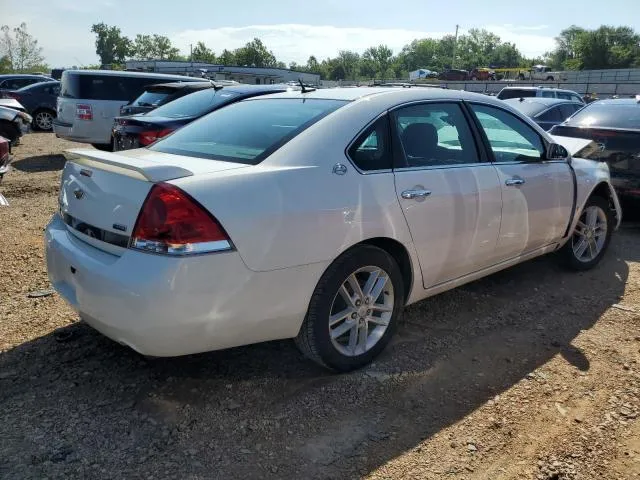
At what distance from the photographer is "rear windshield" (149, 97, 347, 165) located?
310 cm

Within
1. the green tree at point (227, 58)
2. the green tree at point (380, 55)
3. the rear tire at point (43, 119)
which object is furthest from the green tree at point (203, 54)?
the rear tire at point (43, 119)

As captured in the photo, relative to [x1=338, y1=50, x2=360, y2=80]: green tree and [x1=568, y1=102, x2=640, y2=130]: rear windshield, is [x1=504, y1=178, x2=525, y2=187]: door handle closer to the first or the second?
[x1=568, y1=102, x2=640, y2=130]: rear windshield

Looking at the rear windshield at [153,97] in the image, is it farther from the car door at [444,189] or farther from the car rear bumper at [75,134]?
the car door at [444,189]

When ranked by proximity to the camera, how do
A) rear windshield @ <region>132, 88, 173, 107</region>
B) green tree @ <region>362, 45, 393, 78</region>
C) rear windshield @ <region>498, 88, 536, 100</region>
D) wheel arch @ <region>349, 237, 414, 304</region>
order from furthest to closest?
green tree @ <region>362, 45, 393, 78</region> → rear windshield @ <region>498, 88, 536, 100</region> → rear windshield @ <region>132, 88, 173, 107</region> → wheel arch @ <region>349, 237, 414, 304</region>

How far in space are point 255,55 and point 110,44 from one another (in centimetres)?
3509

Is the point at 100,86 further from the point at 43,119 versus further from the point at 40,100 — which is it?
the point at 43,119

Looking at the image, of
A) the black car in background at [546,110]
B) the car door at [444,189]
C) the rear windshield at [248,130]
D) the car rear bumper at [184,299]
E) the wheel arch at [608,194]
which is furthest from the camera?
the black car in background at [546,110]

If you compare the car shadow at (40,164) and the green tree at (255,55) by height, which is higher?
the green tree at (255,55)

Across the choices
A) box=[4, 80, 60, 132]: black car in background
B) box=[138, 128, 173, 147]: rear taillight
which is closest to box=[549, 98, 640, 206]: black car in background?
box=[138, 128, 173, 147]: rear taillight

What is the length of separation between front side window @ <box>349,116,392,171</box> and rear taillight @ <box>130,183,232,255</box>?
3.18ft

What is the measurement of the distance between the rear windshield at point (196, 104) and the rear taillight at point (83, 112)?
4.05 m

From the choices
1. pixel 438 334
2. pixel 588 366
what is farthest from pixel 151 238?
pixel 588 366

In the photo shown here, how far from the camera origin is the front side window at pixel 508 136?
4028mm

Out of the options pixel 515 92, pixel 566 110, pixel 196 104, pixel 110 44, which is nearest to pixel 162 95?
pixel 196 104
